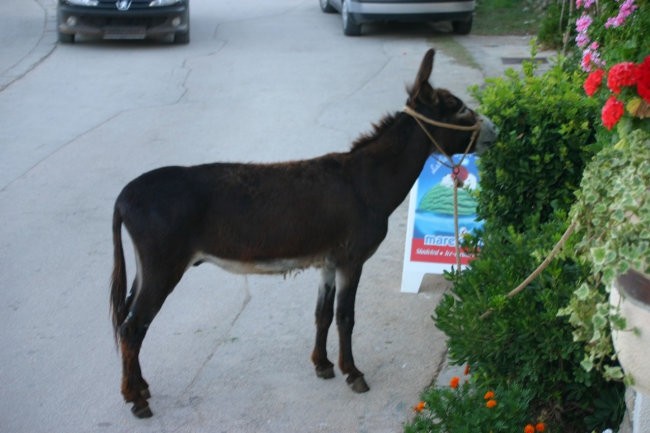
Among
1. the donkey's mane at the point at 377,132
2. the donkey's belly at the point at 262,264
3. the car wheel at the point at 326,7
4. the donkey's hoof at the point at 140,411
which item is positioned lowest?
the car wheel at the point at 326,7

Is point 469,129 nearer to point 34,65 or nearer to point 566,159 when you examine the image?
Answer: point 566,159

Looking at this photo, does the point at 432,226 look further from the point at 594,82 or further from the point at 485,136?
the point at 594,82

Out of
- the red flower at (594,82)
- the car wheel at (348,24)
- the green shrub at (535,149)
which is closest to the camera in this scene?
the red flower at (594,82)

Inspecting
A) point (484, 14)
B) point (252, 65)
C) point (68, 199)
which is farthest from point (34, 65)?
point (484, 14)

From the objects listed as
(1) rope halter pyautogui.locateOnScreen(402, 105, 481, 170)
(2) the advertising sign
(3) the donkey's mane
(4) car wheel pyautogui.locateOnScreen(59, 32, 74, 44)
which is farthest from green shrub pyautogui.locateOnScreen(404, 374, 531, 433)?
(4) car wheel pyautogui.locateOnScreen(59, 32, 74, 44)

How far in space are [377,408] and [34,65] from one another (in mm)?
10973

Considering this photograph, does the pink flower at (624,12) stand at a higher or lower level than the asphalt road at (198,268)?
higher

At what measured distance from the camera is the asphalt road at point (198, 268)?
562cm

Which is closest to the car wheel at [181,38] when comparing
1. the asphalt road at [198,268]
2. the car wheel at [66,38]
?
the asphalt road at [198,268]

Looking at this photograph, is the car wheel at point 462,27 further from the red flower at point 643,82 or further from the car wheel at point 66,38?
the red flower at point 643,82

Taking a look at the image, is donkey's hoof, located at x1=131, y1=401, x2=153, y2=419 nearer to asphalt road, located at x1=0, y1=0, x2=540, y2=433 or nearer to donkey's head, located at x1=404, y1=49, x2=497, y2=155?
asphalt road, located at x1=0, y1=0, x2=540, y2=433

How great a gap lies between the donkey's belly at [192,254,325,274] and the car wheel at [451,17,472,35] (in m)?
12.0

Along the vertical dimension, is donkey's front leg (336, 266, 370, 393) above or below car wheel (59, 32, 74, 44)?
above

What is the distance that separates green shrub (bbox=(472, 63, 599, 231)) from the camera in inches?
243
